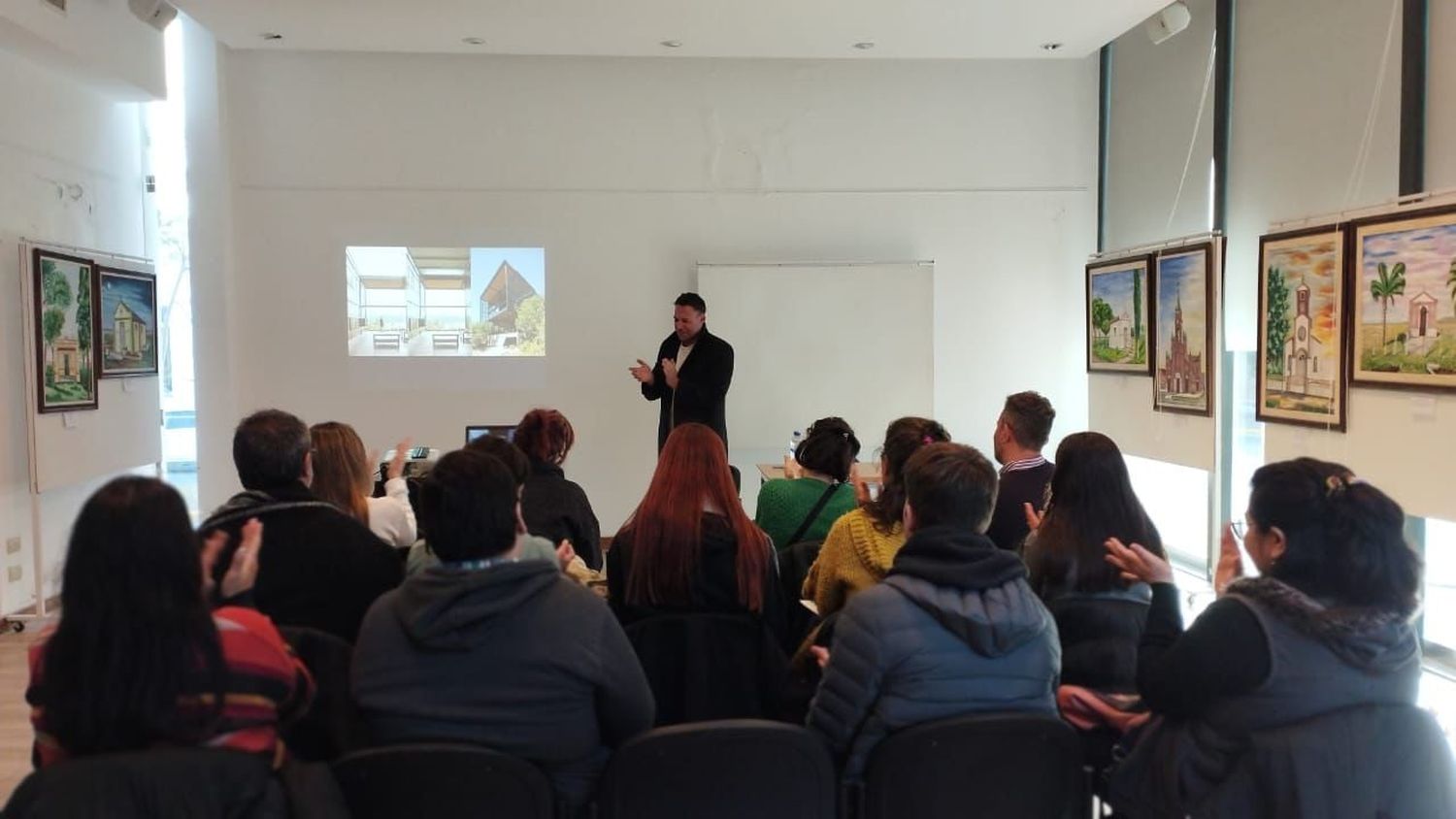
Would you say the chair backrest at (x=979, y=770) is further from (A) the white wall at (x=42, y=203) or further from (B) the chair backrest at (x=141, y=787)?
(A) the white wall at (x=42, y=203)

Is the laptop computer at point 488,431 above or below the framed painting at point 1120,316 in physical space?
below

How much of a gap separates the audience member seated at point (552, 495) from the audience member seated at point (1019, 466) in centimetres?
123

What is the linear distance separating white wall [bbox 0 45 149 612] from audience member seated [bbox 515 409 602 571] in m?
3.09

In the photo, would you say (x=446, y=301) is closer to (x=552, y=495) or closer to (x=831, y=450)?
(x=552, y=495)

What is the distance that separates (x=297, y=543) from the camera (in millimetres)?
2225

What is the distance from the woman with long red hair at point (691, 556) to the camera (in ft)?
7.55

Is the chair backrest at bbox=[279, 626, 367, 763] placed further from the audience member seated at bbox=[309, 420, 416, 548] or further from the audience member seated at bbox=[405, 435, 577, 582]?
the audience member seated at bbox=[309, 420, 416, 548]

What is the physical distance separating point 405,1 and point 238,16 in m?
1.00

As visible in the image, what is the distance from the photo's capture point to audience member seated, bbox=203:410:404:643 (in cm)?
222

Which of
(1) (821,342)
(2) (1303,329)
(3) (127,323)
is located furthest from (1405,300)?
(3) (127,323)

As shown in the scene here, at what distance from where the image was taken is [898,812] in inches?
70.2

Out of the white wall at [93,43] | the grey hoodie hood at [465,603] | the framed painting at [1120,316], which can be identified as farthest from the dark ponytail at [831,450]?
the white wall at [93,43]

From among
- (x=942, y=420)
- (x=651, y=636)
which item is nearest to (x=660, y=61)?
(x=942, y=420)

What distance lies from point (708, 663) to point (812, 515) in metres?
0.92
